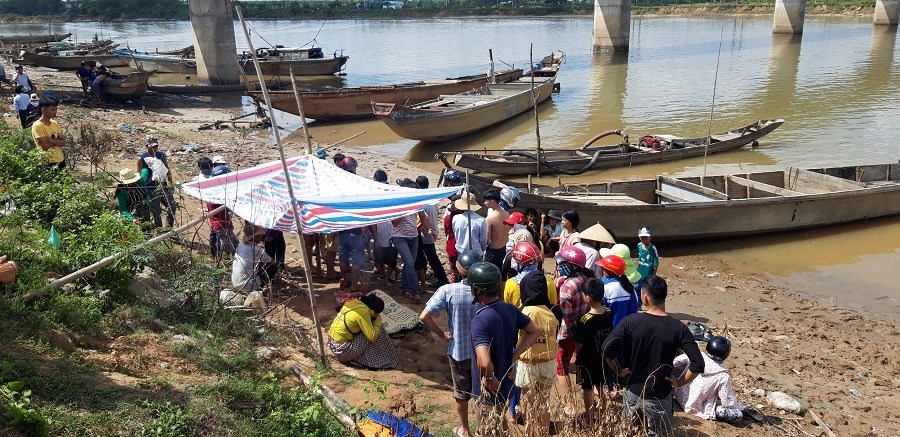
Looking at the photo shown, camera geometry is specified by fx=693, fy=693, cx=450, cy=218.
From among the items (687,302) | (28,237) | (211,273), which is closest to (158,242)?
(211,273)

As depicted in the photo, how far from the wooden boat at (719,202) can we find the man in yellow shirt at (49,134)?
5387 mm

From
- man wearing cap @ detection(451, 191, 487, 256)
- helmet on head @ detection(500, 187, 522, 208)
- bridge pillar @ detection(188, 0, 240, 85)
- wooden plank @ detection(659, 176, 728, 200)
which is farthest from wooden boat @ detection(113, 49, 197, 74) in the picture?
man wearing cap @ detection(451, 191, 487, 256)

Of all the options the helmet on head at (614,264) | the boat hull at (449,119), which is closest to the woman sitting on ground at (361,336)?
the helmet on head at (614,264)

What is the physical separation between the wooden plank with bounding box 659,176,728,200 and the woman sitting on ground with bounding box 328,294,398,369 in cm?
687

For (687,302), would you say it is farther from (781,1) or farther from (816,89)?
(781,1)

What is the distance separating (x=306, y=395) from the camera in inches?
183

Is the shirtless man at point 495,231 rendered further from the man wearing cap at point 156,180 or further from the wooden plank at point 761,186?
the wooden plank at point 761,186

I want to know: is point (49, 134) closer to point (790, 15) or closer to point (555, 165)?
point (555, 165)

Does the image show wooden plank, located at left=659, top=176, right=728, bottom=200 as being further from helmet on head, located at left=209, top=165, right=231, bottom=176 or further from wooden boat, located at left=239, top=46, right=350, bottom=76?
wooden boat, located at left=239, top=46, right=350, bottom=76

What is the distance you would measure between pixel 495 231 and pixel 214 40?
22.9 m

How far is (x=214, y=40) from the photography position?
86.6 ft

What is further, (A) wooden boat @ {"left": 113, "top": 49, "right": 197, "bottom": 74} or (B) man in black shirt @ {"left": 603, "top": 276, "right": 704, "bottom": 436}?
(A) wooden boat @ {"left": 113, "top": 49, "right": 197, "bottom": 74}

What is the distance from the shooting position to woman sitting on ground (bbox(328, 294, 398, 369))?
5555mm

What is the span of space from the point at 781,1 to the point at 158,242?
1813 inches
